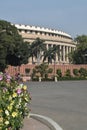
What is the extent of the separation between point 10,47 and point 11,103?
55.6m

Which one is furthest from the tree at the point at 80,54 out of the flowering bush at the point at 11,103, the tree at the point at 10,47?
the flowering bush at the point at 11,103

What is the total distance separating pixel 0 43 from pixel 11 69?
2394cm

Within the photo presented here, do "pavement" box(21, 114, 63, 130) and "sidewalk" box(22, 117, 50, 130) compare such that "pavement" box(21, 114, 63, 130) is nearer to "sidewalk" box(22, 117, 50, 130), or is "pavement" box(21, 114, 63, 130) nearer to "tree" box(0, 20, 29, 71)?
"sidewalk" box(22, 117, 50, 130)

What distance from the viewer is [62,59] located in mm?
146000

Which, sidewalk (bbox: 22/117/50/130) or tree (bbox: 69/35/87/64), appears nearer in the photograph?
sidewalk (bbox: 22/117/50/130)

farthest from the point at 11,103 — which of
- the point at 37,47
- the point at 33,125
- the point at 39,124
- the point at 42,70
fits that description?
the point at 37,47

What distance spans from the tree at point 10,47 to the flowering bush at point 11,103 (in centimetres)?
5249

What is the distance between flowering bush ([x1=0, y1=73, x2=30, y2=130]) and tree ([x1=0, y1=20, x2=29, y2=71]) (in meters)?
52.5

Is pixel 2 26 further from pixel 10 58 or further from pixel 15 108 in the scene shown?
pixel 15 108

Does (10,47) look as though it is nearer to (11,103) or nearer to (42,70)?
(42,70)

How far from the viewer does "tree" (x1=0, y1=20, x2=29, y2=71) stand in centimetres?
6475

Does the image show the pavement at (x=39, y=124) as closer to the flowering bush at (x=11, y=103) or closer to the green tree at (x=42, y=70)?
the flowering bush at (x=11, y=103)

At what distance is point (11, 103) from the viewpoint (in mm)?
9906

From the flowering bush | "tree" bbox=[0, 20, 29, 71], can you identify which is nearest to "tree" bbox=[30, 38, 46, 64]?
"tree" bbox=[0, 20, 29, 71]
